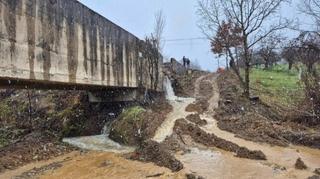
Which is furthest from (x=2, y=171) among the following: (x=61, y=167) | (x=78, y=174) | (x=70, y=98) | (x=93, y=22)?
(x=70, y=98)

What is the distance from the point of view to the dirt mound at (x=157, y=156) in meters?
13.3

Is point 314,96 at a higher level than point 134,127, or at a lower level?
higher

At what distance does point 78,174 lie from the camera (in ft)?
43.3

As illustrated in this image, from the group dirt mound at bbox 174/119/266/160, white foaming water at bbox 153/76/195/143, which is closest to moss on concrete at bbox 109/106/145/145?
white foaming water at bbox 153/76/195/143

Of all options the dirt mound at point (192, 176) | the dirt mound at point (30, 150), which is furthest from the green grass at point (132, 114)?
the dirt mound at point (192, 176)

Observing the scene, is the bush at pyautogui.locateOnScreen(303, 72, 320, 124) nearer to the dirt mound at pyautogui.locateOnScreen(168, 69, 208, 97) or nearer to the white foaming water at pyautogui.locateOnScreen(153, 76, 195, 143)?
the white foaming water at pyautogui.locateOnScreen(153, 76, 195, 143)

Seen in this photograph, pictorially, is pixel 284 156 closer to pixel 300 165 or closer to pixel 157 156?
pixel 300 165

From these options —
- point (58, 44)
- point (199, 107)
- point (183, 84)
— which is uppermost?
point (58, 44)

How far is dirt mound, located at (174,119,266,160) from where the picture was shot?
14727 millimetres

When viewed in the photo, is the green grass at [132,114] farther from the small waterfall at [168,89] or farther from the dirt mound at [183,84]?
the dirt mound at [183,84]

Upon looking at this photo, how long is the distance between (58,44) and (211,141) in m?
6.68

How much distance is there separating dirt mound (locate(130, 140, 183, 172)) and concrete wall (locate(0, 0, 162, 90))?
3.29 m

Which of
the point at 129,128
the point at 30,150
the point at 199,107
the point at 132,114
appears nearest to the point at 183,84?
the point at 199,107

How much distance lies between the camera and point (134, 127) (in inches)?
721
